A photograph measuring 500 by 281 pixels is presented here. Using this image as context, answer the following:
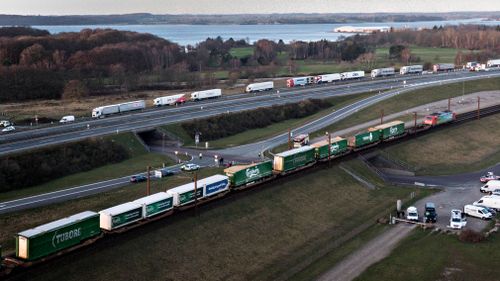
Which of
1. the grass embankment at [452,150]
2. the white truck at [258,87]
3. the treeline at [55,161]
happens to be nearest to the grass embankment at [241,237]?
the treeline at [55,161]

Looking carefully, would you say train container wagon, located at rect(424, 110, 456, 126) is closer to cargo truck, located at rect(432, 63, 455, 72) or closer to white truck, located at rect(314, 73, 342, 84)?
white truck, located at rect(314, 73, 342, 84)

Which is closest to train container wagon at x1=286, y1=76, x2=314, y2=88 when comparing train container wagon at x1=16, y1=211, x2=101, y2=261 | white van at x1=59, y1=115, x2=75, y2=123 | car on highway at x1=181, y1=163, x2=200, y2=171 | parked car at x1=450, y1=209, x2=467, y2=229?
white van at x1=59, y1=115, x2=75, y2=123

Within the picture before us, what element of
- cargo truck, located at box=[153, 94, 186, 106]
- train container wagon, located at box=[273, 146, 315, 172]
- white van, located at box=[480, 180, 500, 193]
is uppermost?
cargo truck, located at box=[153, 94, 186, 106]

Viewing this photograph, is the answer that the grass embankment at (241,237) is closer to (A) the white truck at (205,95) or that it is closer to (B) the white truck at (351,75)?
(A) the white truck at (205,95)

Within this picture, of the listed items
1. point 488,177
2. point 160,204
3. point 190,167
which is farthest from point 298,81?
point 160,204

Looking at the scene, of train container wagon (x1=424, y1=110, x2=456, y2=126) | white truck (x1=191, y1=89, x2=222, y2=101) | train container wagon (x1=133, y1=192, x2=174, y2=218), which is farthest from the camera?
white truck (x1=191, y1=89, x2=222, y2=101)

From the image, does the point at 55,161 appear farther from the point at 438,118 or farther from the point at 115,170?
the point at 438,118

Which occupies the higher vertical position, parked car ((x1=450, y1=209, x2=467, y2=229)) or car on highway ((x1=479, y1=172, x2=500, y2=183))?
car on highway ((x1=479, y1=172, x2=500, y2=183))
